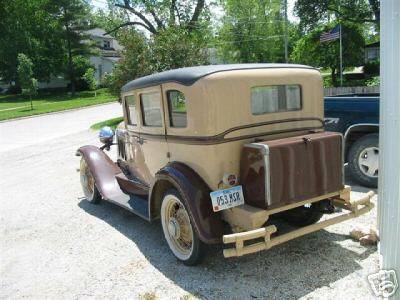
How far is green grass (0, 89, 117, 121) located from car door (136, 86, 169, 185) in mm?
22359

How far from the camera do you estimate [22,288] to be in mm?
4320

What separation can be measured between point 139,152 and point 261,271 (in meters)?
2.36

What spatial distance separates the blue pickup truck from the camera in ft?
21.3

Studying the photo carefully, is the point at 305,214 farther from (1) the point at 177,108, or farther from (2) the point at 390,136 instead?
(2) the point at 390,136

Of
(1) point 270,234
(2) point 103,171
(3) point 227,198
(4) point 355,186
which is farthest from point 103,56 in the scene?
(1) point 270,234

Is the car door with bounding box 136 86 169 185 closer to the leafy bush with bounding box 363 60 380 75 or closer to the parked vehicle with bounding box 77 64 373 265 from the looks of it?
the parked vehicle with bounding box 77 64 373 265

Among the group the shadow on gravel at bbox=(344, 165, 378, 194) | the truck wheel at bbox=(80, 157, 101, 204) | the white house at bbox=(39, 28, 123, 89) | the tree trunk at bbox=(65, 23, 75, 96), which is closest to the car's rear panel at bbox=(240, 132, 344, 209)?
the shadow on gravel at bbox=(344, 165, 378, 194)

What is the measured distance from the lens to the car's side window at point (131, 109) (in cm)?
570

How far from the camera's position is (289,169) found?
4000 mm

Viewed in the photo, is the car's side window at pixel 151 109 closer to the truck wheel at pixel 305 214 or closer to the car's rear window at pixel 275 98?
the car's rear window at pixel 275 98

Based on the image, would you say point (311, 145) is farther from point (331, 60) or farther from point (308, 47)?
point (308, 47)

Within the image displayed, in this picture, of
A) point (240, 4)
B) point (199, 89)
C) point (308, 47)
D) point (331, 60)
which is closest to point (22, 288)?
point (199, 89)

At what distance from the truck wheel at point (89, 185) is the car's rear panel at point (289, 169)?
3410mm

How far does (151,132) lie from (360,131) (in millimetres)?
3445
